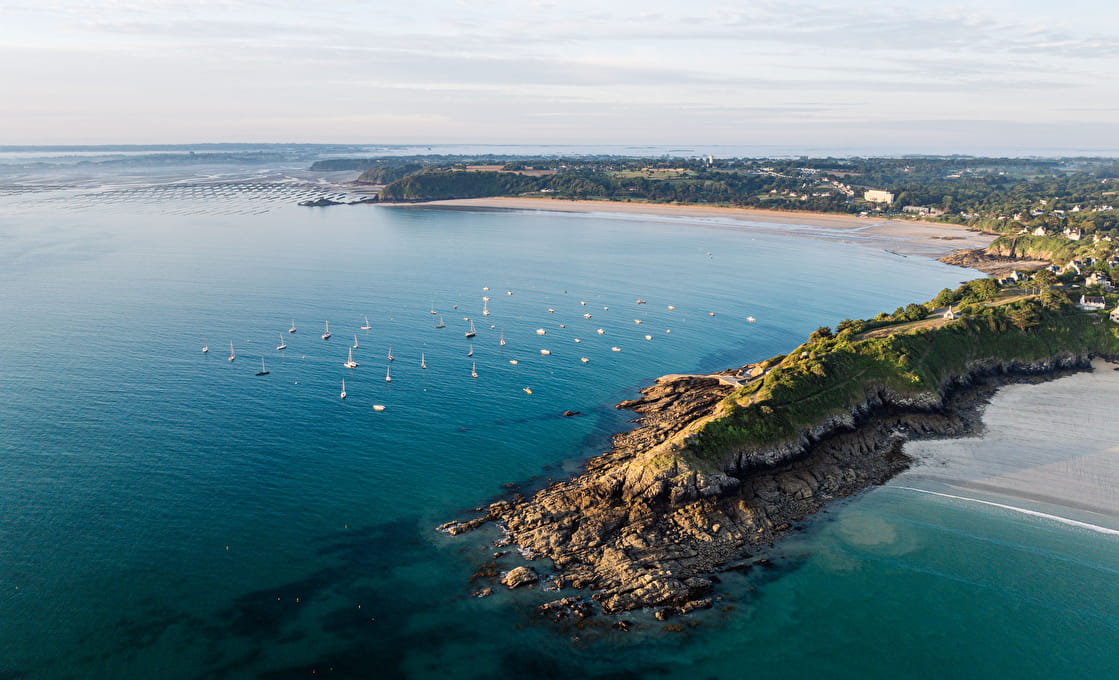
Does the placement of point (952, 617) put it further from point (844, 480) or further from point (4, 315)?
point (4, 315)

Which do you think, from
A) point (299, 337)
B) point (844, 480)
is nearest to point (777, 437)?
point (844, 480)

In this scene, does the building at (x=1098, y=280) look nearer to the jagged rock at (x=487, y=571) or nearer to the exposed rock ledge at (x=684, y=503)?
the exposed rock ledge at (x=684, y=503)

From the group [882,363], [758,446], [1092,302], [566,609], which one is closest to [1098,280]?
[1092,302]

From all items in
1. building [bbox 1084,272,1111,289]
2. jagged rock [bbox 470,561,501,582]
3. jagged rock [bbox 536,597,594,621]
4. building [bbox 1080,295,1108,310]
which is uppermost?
building [bbox 1084,272,1111,289]

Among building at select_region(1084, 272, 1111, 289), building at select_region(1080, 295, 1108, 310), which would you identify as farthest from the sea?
building at select_region(1084, 272, 1111, 289)

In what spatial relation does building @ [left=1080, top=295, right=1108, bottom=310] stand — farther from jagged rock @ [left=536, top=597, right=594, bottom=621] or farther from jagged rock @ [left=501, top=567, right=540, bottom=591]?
jagged rock @ [left=501, top=567, right=540, bottom=591]

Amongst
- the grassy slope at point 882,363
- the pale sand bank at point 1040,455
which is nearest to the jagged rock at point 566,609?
the grassy slope at point 882,363
